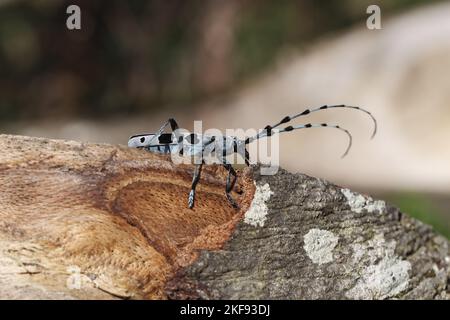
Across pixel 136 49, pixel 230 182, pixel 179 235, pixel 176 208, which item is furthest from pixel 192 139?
pixel 136 49

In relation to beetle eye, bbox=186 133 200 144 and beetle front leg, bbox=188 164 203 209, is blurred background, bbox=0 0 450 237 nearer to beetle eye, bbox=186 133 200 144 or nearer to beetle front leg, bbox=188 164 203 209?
beetle eye, bbox=186 133 200 144

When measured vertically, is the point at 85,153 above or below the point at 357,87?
below

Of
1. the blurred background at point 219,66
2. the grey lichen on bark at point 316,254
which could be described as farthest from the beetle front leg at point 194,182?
the blurred background at point 219,66

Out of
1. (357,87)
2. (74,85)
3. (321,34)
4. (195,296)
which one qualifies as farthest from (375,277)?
(74,85)

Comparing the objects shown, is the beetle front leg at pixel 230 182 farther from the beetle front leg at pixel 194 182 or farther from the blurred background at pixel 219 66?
the blurred background at pixel 219 66

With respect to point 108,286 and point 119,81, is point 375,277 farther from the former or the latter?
point 119,81
